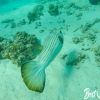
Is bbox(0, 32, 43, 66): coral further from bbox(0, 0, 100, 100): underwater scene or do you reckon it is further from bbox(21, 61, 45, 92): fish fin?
bbox(21, 61, 45, 92): fish fin

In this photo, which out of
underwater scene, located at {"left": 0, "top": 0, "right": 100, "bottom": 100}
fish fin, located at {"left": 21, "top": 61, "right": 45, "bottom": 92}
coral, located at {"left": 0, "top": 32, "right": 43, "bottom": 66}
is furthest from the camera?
coral, located at {"left": 0, "top": 32, "right": 43, "bottom": 66}

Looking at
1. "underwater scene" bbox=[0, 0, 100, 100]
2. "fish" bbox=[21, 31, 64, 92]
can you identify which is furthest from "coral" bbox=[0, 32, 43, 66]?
"fish" bbox=[21, 31, 64, 92]

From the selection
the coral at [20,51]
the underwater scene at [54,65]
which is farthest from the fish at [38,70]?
the coral at [20,51]

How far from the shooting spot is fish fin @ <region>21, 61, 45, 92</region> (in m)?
3.47

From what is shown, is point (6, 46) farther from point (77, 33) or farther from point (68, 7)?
point (68, 7)

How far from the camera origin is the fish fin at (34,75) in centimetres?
347

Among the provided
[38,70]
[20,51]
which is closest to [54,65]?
[20,51]

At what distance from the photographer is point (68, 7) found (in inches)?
450

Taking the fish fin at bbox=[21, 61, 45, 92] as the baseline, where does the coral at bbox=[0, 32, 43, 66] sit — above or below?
below

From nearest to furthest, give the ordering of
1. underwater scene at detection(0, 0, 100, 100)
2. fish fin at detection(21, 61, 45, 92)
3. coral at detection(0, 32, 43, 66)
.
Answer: fish fin at detection(21, 61, 45, 92)
underwater scene at detection(0, 0, 100, 100)
coral at detection(0, 32, 43, 66)

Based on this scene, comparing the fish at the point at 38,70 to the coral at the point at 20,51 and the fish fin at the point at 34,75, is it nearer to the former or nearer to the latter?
the fish fin at the point at 34,75

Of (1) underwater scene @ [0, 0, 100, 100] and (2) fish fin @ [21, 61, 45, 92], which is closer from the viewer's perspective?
(2) fish fin @ [21, 61, 45, 92]

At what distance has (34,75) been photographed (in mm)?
3506

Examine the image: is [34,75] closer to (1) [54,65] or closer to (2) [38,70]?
(2) [38,70]
